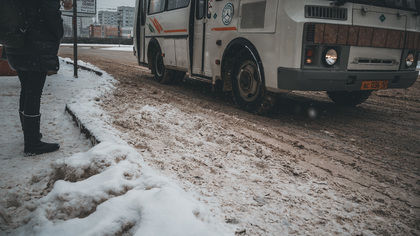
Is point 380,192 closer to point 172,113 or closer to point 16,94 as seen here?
point 172,113

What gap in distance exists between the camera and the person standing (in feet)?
8.68

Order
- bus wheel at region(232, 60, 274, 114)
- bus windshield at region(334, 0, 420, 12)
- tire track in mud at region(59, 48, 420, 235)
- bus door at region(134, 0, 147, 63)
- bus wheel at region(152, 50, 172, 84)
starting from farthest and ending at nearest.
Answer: bus door at region(134, 0, 147, 63) < bus wheel at region(152, 50, 172, 84) < bus wheel at region(232, 60, 274, 114) < bus windshield at region(334, 0, 420, 12) < tire track in mud at region(59, 48, 420, 235)

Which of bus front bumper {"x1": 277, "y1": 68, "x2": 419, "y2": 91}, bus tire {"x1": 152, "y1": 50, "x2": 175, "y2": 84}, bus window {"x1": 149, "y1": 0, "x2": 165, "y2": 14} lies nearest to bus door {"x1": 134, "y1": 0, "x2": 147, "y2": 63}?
bus window {"x1": 149, "y1": 0, "x2": 165, "y2": 14}

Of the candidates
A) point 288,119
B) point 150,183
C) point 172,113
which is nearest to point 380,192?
point 150,183

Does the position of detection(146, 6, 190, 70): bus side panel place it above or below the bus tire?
above

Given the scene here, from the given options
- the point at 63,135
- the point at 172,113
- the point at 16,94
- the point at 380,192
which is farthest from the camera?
the point at 16,94

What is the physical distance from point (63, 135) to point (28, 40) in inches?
45.9

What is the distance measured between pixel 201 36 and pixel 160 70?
2697 mm

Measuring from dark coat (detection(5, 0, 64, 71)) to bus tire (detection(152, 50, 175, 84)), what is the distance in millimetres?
5161

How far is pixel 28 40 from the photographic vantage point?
8.73 ft

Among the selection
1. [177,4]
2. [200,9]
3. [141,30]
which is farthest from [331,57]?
[141,30]

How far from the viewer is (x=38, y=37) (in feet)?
8.84

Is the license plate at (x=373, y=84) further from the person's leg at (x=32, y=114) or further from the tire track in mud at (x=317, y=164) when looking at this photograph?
the person's leg at (x=32, y=114)

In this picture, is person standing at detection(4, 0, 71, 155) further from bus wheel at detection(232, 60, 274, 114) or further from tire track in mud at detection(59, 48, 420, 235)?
bus wheel at detection(232, 60, 274, 114)
